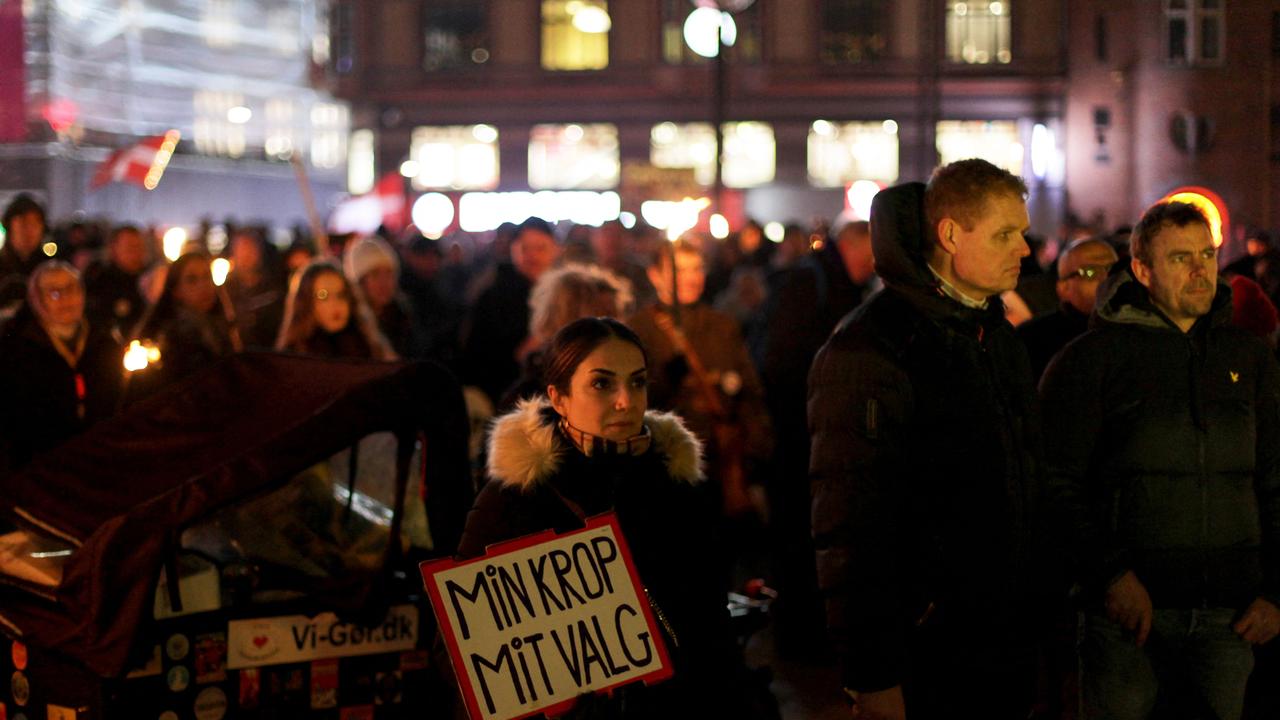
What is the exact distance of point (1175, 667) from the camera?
4.98m

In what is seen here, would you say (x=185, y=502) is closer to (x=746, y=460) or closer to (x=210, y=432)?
(x=210, y=432)

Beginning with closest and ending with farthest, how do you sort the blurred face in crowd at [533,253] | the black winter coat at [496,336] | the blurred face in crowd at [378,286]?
the black winter coat at [496,336] → the blurred face in crowd at [378,286] → the blurred face in crowd at [533,253]

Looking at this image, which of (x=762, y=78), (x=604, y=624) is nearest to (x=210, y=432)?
(x=604, y=624)

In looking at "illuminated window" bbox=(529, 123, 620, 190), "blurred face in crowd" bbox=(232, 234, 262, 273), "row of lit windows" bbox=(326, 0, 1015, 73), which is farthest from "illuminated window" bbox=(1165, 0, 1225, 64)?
"illuminated window" bbox=(529, 123, 620, 190)

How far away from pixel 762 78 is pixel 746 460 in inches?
1356

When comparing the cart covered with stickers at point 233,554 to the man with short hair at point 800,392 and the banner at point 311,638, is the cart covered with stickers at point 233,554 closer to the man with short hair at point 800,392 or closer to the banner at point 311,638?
the banner at point 311,638

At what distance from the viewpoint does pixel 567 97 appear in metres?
43.6

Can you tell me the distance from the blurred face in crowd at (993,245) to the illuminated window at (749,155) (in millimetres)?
39169

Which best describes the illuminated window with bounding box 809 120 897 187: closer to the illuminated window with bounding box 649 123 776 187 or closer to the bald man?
the illuminated window with bounding box 649 123 776 187

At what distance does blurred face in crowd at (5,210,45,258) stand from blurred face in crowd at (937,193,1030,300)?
440 inches

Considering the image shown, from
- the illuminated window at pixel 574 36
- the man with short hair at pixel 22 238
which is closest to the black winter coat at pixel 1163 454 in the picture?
the man with short hair at pixel 22 238

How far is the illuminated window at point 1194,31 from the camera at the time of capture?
28.1 ft

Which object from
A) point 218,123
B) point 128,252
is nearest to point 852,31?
point 218,123

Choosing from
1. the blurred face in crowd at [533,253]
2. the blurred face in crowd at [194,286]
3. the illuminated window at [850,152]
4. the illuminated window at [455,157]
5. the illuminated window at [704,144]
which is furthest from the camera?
the illuminated window at [455,157]
